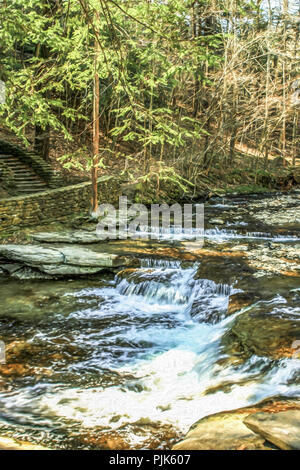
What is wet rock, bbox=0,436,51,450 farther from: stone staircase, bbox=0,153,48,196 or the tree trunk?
stone staircase, bbox=0,153,48,196

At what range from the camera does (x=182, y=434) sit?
161 inches

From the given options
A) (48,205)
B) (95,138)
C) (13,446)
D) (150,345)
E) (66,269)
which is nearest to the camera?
(13,446)

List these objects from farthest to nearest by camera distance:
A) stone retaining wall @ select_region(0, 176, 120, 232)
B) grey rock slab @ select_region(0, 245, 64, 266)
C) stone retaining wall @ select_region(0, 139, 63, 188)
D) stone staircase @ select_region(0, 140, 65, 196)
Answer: stone retaining wall @ select_region(0, 139, 63, 188) → stone staircase @ select_region(0, 140, 65, 196) → stone retaining wall @ select_region(0, 176, 120, 232) → grey rock slab @ select_region(0, 245, 64, 266)

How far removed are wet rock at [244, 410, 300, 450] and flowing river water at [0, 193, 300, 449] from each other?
852mm

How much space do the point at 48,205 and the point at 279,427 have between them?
10121 millimetres

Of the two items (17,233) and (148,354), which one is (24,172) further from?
(148,354)

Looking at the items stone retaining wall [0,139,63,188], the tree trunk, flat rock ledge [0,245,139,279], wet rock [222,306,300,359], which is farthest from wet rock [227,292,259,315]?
stone retaining wall [0,139,63,188]

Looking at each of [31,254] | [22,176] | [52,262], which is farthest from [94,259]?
[22,176]

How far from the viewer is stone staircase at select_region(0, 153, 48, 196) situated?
14.7 m

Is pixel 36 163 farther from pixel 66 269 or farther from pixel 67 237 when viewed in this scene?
pixel 66 269

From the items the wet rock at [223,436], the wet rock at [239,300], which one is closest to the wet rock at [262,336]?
the wet rock at [239,300]

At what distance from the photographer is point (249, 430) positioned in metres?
3.39

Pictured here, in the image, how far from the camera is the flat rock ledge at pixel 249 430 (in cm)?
313

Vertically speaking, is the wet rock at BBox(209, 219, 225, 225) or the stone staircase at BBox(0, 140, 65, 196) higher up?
the stone staircase at BBox(0, 140, 65, 196)
